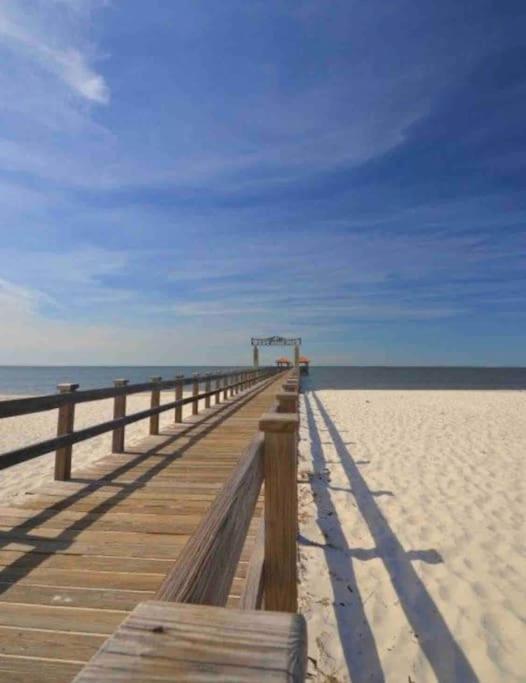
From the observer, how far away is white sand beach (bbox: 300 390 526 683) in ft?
11.4

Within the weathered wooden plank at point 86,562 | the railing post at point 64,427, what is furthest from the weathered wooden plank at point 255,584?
the railing post at point 64,427

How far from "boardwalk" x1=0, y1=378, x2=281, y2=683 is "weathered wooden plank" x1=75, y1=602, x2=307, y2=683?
178 cm

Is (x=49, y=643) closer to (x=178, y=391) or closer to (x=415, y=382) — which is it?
(x=178, y=391)

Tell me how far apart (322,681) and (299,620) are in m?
3.02

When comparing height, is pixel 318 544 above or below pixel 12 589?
below

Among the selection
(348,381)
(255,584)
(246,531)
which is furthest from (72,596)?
(348,381)

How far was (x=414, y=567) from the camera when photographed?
488 centimetres

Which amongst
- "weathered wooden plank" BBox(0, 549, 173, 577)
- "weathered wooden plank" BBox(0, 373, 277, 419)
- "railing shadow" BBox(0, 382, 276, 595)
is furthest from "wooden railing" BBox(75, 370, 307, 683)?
"weathered wooden plank" BBox(0, 373, 277, 419)

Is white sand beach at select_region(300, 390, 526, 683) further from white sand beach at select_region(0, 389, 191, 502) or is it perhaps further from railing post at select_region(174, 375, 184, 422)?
white sand beach at select_region(0, 389, 191, 502)

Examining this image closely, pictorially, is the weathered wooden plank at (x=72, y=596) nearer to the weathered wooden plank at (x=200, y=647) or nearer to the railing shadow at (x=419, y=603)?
the weathered wooden plank at (x=200, y=647)

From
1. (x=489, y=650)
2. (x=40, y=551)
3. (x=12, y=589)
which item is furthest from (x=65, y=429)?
(x=489, y=650)

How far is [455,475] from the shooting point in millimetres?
8555

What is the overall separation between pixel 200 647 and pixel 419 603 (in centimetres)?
432

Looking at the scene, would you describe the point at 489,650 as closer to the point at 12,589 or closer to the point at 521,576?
the point at 521,576
